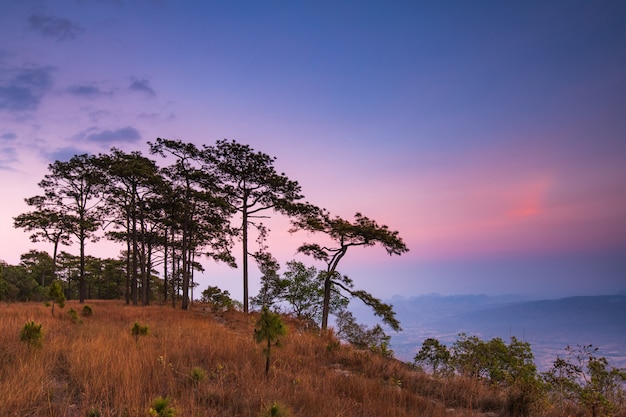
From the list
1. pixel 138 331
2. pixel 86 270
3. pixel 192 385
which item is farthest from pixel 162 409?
pixel 86 270

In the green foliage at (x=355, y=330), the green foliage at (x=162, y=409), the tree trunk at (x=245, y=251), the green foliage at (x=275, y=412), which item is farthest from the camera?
the green foliage at (x=355, y=330)

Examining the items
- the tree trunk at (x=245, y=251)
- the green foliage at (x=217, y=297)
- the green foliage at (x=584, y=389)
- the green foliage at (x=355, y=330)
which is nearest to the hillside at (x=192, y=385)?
the green foliage at (x=584, y=389)

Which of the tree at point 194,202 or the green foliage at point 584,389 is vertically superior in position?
the tree at point 194,202

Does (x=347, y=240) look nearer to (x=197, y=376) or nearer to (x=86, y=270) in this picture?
(x=197, y=376)

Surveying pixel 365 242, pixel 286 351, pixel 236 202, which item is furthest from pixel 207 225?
pixel 286 351

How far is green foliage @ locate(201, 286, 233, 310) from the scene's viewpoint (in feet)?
74.7

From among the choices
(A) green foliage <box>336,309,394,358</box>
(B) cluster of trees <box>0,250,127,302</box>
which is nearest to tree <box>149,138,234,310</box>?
(A) green foliage <box>336,309,394,358</box>

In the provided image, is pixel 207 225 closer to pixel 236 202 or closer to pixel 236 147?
pixel 236 202

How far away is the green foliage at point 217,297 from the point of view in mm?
22758

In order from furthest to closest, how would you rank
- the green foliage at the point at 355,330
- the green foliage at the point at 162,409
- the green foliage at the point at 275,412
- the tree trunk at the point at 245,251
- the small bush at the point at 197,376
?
the green foliage at the point at 355,330 → the tree trunk at the point at 245,251 → the small bush at the point at 197,376 → the green foliage at the point at 275,412 → the green foliage at the point at 162,409

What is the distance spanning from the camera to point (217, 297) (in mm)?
24516

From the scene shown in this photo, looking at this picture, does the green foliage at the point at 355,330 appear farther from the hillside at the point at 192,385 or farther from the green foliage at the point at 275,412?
the green foliage at the point at 275,412

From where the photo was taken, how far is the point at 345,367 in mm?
7738

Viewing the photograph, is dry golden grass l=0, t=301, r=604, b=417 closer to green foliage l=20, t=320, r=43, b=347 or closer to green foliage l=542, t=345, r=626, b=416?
green foliage l=20, t=320, r=43, b=347
